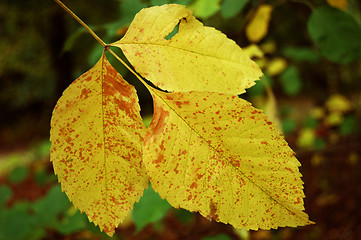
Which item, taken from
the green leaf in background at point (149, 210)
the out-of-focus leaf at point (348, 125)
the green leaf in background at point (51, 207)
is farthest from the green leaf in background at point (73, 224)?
the out-of-focus leaf at point (348, 125)

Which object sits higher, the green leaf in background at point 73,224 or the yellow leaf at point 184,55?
the yellow leaf at point 184,55

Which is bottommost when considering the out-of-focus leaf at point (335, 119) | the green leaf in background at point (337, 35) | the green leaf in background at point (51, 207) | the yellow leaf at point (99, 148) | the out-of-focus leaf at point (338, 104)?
the out-of-focus leaf at point (335, 119)

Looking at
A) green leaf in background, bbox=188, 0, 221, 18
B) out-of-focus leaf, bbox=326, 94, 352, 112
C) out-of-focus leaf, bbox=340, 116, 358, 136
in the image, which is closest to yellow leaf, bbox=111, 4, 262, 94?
green leaf in background, bbox=188, 0, 221, 18

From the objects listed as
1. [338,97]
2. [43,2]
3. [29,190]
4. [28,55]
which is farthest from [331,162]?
[28,55]

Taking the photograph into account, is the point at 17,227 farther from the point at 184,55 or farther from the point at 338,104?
the point at 338,104

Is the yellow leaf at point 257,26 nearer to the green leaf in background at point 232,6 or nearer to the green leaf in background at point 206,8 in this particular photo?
the green leaf in background at point 232,6

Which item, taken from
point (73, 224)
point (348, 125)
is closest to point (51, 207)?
point (73, 224)
